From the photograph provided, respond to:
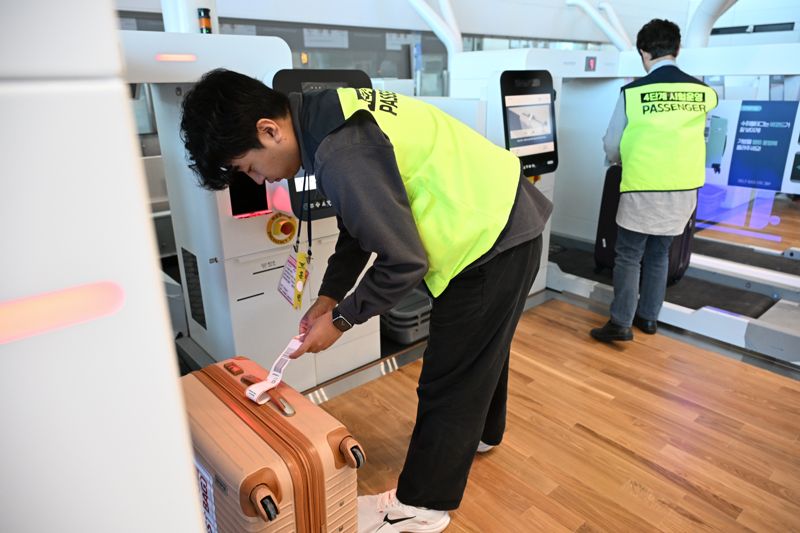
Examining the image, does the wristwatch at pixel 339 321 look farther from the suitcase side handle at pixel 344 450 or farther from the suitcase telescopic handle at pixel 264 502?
the suitcase telescopic handle at pixel 264 502

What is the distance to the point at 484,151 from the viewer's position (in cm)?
154

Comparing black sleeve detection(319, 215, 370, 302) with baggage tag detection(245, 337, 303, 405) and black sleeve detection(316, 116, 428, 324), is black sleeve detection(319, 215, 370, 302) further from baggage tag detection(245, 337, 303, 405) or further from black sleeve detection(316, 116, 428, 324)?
black sleeve detection(316, 116, 428, 324)

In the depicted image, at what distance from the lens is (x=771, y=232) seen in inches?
191

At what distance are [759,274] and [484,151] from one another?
3.17 metres

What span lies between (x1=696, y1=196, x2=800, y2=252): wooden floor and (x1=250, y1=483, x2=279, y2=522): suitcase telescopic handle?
4.84m

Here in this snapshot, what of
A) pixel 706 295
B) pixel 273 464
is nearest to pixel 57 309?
pixel 273 464

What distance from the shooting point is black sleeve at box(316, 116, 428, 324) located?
1.25 metres

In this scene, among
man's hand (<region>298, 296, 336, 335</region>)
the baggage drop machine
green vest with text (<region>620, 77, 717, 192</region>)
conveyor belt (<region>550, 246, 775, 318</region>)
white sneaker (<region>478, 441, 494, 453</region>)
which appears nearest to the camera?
man's hand (<region>298, 296, 336, 335</region>)

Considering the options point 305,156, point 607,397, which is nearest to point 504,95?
point 607,397

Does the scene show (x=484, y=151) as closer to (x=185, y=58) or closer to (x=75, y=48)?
(x=185, y=58)

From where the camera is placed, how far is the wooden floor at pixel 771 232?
4730 mm

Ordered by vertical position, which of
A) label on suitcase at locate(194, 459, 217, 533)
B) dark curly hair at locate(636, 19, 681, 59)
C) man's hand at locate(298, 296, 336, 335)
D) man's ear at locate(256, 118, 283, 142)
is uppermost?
dark curly hair at locate(636, 19, 681, 59)

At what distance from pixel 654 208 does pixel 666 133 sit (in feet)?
1.29

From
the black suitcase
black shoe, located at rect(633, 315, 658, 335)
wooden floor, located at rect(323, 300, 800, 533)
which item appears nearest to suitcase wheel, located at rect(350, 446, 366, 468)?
wooden floor, located at rect(323, 300, 800, 533)
